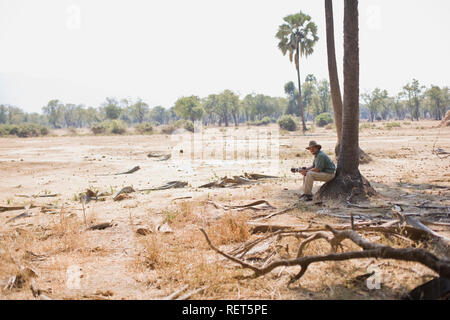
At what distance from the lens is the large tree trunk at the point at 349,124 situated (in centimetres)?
667

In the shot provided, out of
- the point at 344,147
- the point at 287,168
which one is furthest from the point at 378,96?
the point at 344,147

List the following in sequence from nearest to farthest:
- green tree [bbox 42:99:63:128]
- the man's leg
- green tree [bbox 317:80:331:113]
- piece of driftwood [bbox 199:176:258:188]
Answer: the man's leg
piece of driftwood [bbox 199:176:258:188]
green tree [bbox 317:80:331:113]
green tree [bbox 42:99:63:128]

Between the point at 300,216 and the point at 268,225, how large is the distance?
3.46 ft

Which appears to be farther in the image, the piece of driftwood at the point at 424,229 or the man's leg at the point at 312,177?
the man's leg at the point at 312,177

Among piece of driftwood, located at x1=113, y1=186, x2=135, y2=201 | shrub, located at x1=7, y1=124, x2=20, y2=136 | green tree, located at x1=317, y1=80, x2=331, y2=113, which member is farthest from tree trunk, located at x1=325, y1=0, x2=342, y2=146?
green tree, located at x1=317, y1=80, x2=331, y2=113

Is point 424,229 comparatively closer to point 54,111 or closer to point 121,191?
point 121,191

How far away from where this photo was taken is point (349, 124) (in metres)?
6.84

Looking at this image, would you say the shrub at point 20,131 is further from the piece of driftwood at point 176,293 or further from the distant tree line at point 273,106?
the piece of driftwood at point 176,293

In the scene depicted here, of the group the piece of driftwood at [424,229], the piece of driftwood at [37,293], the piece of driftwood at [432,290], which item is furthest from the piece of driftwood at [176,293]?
the piece of driftwood at [424,229]

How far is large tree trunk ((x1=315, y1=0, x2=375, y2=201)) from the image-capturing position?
263 inches

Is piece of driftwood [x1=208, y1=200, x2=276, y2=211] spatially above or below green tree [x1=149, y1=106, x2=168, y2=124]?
below

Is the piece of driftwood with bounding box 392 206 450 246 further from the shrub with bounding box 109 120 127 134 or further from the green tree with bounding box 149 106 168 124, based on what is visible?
the green tree with bounding box 149 106 168 124
